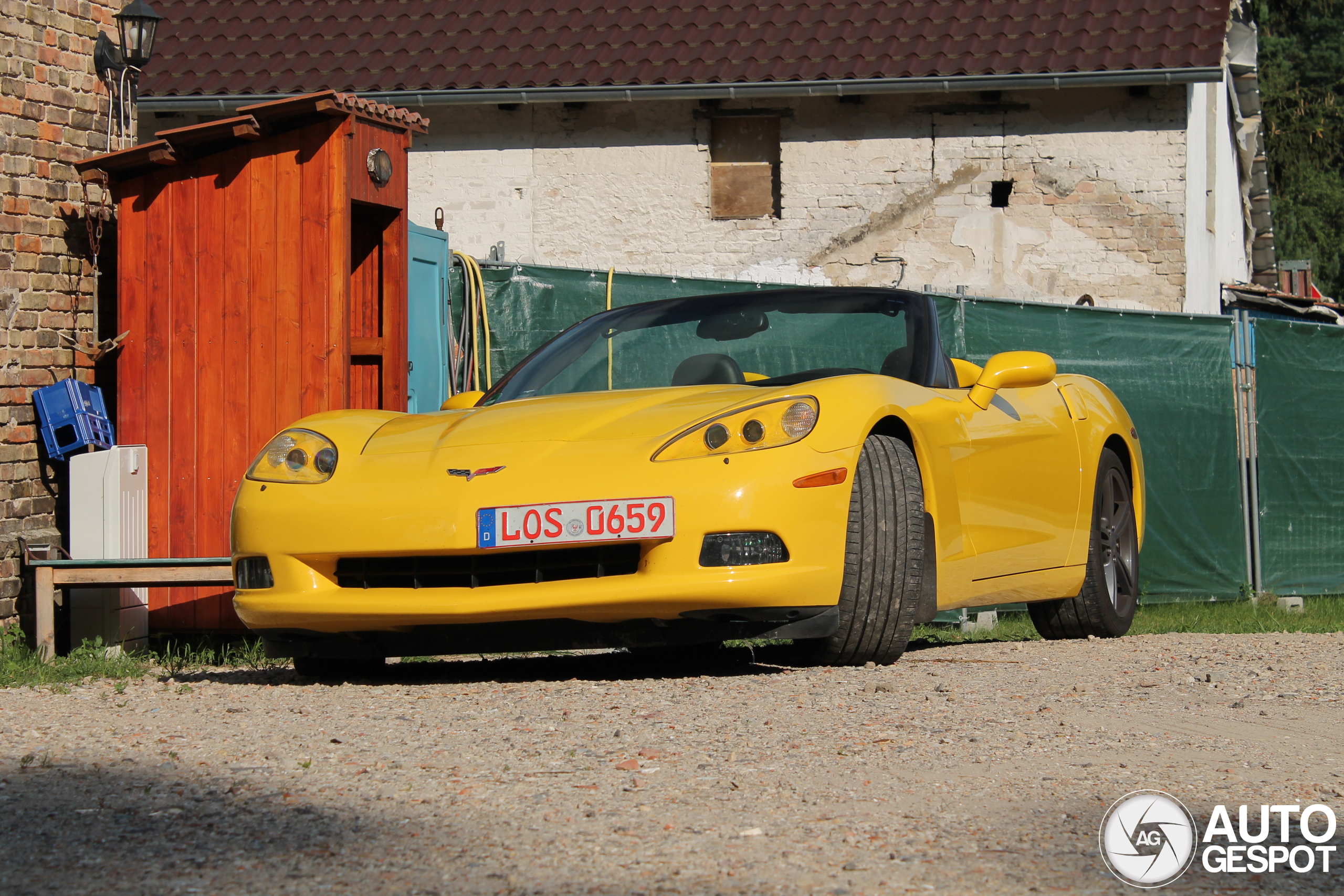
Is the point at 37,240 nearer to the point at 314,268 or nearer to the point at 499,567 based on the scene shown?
the point at 314,268

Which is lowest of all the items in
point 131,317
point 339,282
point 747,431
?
point 747,431

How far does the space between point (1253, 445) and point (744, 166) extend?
29.8 ft

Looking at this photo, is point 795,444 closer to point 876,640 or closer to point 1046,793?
point 876,640

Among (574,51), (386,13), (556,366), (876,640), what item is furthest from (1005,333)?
(386,13)

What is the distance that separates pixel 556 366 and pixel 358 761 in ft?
9.09

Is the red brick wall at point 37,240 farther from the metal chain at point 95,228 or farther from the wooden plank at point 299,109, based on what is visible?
the wooden plank at point 299,109

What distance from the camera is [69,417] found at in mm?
7336

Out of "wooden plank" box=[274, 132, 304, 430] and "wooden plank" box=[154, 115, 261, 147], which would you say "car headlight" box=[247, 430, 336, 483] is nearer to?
"wooden plank" box=[274, 132, 304, 430]

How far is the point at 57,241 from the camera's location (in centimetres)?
759

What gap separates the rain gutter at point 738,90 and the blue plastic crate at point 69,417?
431 inches

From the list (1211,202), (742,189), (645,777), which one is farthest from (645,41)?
(645,777)

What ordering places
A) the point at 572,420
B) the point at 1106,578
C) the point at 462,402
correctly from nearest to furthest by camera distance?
the point at 572,420
the point at 462,402
the point at 1106,578

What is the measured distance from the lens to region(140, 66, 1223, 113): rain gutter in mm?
16938

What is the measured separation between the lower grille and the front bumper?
0.04 meters
